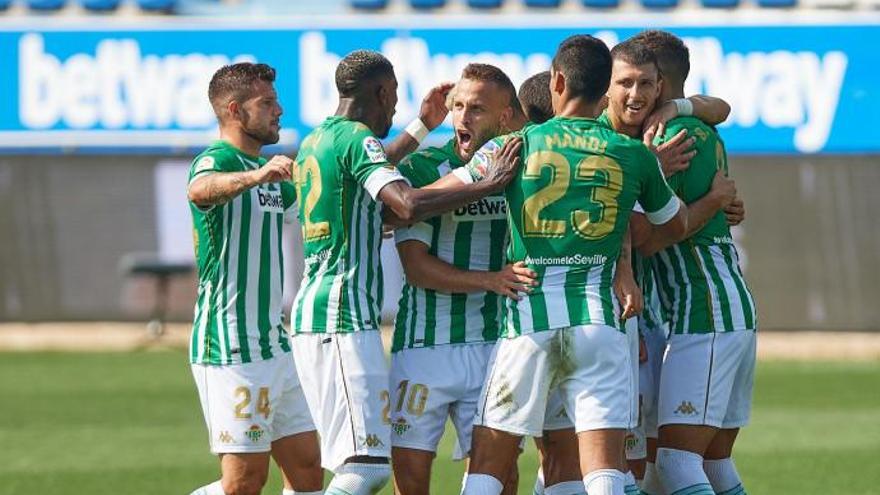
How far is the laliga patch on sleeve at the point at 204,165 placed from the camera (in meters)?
7.38

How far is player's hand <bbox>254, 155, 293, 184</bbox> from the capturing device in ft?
22.5

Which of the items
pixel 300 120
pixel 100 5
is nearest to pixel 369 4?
pixel 300 120

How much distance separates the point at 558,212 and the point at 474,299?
2.64 feet

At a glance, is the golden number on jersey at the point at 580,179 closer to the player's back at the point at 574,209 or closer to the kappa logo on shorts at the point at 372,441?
the player's back at the point at 574,209

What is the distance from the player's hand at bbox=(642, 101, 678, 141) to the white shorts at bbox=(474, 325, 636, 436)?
1.01m

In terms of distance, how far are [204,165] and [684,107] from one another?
2.12 m

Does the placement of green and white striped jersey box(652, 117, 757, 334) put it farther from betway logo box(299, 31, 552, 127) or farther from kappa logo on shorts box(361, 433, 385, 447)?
betway logo box(299, 31, 552, 127)

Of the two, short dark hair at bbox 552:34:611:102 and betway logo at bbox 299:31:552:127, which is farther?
betway logo at bbox 299:31:552:127

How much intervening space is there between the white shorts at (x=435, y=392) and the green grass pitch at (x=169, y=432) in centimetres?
292

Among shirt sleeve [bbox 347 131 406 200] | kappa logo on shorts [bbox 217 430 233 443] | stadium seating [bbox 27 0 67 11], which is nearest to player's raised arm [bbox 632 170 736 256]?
shirt sleeve [bbox 347 131 406 200]

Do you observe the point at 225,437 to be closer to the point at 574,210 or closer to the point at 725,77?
the point at 574,210

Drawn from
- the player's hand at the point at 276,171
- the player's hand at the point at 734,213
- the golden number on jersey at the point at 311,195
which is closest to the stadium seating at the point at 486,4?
the player's hand at the point at 734,213

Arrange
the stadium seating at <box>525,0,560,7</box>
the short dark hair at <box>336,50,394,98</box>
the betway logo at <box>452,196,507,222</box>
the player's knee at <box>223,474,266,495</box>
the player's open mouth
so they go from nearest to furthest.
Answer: the short dark hair at <box>336,50,394,98</box> → the betway logo at <box>452,196,507,222</box> → the player's open mouth → the player's knee at <box>223,474,266,495</box> → the stadium seating at <box>525,0,560,7</box>

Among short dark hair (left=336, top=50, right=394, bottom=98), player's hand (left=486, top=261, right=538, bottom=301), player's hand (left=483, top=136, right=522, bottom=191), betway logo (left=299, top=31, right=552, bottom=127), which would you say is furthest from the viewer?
betway logo (left=299, top=31, right=552, bottom=127)
